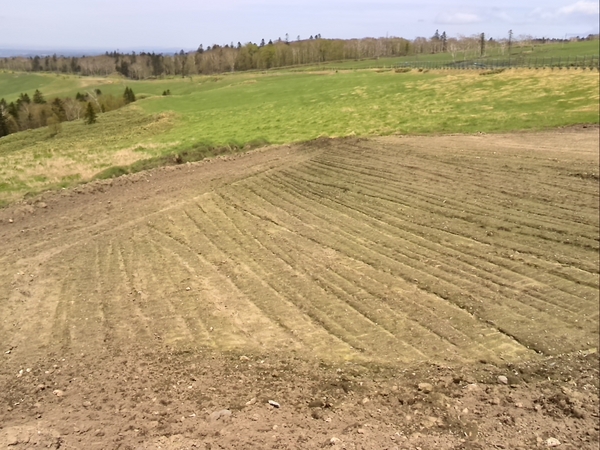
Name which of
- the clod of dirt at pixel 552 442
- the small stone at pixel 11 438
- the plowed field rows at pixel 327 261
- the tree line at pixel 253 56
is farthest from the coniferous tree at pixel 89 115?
the tree line at pixel 253 56

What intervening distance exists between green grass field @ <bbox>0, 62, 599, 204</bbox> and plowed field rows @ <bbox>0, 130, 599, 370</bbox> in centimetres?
181

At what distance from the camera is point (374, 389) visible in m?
7.42

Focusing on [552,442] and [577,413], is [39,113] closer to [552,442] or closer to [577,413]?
[552,442]

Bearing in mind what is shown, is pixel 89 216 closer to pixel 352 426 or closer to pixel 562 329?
pixel 352 426

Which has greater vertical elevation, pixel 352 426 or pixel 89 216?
pixel 89 216

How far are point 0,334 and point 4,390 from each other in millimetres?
1744

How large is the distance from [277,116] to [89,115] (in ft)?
73.6

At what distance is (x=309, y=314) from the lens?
367 inches

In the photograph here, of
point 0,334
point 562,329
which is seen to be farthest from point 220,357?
point 562,329

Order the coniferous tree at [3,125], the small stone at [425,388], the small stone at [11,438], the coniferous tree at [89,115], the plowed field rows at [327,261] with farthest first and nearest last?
the coniferous tree at [89,115]
the coniferous tree at [3,125]
the plowed field rows at [327,261]
the small stone at [425,388]
the small stone at [11,438]

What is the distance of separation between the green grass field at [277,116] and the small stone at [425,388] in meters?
8.91

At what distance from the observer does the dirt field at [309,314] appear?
6.75 m

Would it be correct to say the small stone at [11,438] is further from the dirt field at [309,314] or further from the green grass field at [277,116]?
the green grass field at [277,116]

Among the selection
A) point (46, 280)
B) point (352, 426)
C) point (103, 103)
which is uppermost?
point (103, 103)
